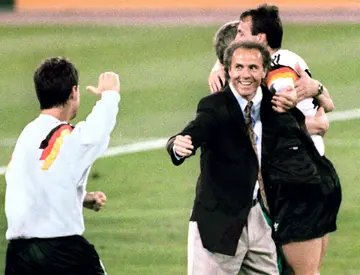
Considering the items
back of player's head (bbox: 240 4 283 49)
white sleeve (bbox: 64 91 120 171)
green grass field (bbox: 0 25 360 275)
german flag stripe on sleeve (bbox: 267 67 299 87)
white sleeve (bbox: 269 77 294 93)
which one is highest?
back of player's head (bbox: 240 4 283 49)

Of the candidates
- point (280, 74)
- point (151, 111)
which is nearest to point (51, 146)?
point (280, 74)

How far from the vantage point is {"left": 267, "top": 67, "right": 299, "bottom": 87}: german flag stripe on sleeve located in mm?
7863

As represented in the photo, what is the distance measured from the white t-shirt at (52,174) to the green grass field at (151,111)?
3.01m

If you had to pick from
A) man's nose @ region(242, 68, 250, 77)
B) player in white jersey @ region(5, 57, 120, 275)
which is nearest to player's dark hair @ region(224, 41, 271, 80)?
man's nose @ region(242, 68, 250, 77)

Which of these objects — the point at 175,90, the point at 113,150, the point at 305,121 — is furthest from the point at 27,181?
the point at 175,90

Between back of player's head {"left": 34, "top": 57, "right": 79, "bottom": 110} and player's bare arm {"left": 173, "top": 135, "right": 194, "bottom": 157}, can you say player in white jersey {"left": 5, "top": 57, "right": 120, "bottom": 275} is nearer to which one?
back of player's head {"left": 34, "top": 57, "right": 79, "bottom": 110}

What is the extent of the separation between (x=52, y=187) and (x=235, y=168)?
3.38 ft

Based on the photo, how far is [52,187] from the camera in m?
7.22

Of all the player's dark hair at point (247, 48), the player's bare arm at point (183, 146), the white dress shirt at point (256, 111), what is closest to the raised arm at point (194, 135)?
the player's bare arm at point (183, 146)

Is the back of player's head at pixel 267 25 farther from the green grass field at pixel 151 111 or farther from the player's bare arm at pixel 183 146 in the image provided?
the green grass field at pixel 151 111

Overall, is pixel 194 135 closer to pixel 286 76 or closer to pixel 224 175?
pixel 224 175

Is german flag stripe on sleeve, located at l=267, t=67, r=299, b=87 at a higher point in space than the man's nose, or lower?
lower

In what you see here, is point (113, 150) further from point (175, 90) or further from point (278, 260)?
point (278, 260)

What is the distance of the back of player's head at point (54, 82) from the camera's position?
7.43 metres
